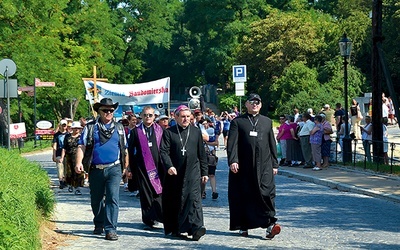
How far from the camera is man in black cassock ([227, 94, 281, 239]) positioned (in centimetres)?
1140

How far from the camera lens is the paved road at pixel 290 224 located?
10.8 m

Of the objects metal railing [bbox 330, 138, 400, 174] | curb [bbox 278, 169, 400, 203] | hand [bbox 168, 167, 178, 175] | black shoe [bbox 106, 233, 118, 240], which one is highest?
hand [bbox 168, 167, 178, 175]

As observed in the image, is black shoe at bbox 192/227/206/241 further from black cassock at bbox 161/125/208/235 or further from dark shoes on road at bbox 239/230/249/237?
dark shoes on road at bbox 239/230/249/237

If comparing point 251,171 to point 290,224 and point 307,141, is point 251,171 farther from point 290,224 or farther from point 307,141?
point 307,141

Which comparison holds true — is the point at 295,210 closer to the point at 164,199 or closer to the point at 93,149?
the point at 164,199

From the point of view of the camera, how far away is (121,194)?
18266 millimetres

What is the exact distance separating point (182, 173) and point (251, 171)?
3.05ft

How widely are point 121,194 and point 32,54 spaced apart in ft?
87.3

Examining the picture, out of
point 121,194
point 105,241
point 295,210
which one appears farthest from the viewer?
point 121,194

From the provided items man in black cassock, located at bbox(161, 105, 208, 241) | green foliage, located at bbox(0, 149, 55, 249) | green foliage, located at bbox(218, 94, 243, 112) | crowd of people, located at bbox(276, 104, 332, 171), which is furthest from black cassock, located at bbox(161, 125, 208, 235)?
green foliage, located at bbox(218, 94, 243, 112)

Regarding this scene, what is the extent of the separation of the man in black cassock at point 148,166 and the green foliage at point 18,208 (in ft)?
4.50

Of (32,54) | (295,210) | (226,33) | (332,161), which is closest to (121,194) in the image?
(295,210)

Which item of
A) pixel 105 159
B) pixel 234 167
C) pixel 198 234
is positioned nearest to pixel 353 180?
pixel 234 167

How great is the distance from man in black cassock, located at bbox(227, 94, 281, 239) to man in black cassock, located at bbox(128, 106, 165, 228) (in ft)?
4.59
